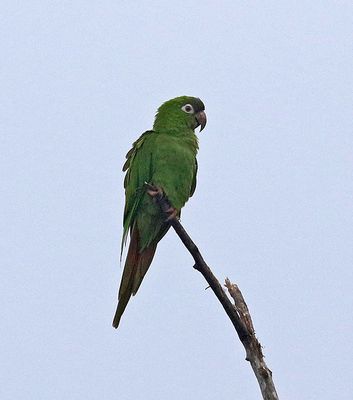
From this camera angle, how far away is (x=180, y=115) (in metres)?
7.72

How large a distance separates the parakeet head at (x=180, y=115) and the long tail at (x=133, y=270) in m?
1.28

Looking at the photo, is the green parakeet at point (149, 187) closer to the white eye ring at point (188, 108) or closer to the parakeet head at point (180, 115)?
the parakeet head at point (180, 115)

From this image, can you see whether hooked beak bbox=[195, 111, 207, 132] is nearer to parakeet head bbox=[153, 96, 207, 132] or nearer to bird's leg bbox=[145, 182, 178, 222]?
parakeet head bbox=[153, 96, 207, 132]

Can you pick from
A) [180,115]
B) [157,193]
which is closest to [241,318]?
[157,193]

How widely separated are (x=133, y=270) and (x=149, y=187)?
804 mm

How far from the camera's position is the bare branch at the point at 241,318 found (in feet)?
14.9

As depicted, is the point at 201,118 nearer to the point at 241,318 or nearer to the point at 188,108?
the point at 188,108

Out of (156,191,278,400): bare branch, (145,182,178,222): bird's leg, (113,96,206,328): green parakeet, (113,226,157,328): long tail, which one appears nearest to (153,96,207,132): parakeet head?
(113,96,206,328): green parakeet

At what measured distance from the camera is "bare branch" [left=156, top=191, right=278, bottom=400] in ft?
14.9

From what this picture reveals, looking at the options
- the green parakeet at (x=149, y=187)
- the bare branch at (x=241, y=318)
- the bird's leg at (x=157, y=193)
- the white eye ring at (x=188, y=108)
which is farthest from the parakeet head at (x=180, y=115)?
the bare branch at (x=241, y=318)

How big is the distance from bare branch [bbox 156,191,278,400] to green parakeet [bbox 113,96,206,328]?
5.49ft

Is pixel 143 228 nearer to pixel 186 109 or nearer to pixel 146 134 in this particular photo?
pixel 146 134

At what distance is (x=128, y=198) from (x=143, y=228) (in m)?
0.34

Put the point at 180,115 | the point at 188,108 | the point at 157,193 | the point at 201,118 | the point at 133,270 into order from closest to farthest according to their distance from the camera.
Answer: the point at 133,270 → the point at 157,193 → the point at 180,115 → the point at 188,108 → the point at 201,118
